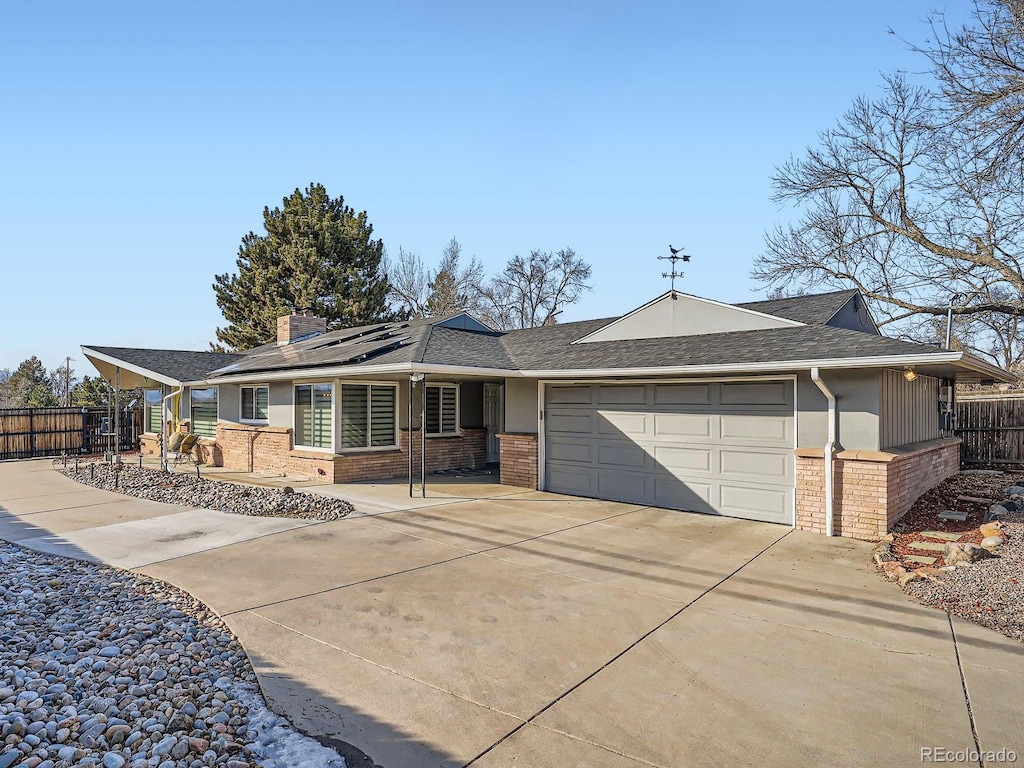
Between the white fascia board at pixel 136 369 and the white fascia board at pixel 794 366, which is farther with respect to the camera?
the white fascia board at pixel 136 369

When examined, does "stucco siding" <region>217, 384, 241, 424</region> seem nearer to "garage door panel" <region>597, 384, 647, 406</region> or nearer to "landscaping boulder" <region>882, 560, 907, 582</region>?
"garage door panel" <region>597, 384, 647, 406</region>

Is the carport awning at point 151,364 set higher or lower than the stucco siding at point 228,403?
higher

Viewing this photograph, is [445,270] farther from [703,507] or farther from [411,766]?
[411,766]

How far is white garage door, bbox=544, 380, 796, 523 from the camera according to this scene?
8578 millimetres

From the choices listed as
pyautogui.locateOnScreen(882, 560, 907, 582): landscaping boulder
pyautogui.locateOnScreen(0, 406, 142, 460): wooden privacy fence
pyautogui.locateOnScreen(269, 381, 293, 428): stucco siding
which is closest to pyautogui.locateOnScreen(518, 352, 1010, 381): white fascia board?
pyautogui.locateOnScreen(882, 560, 907, 582): landscaping boulder

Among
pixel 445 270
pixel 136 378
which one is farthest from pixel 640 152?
pixel 445 270

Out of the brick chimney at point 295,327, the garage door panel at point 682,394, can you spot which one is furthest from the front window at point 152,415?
the garage door panel at point 682,394

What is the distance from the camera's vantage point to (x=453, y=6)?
1022cm

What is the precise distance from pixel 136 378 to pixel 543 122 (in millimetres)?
15304

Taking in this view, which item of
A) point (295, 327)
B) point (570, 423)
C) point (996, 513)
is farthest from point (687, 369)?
point (295, 327)

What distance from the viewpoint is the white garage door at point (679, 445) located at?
858 cm

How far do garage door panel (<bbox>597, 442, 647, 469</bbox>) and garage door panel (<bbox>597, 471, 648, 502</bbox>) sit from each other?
181 mm

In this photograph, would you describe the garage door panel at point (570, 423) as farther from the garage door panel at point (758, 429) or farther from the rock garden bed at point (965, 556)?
the rock garden bed at point (965, 556)

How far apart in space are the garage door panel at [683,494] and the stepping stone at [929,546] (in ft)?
8.84
